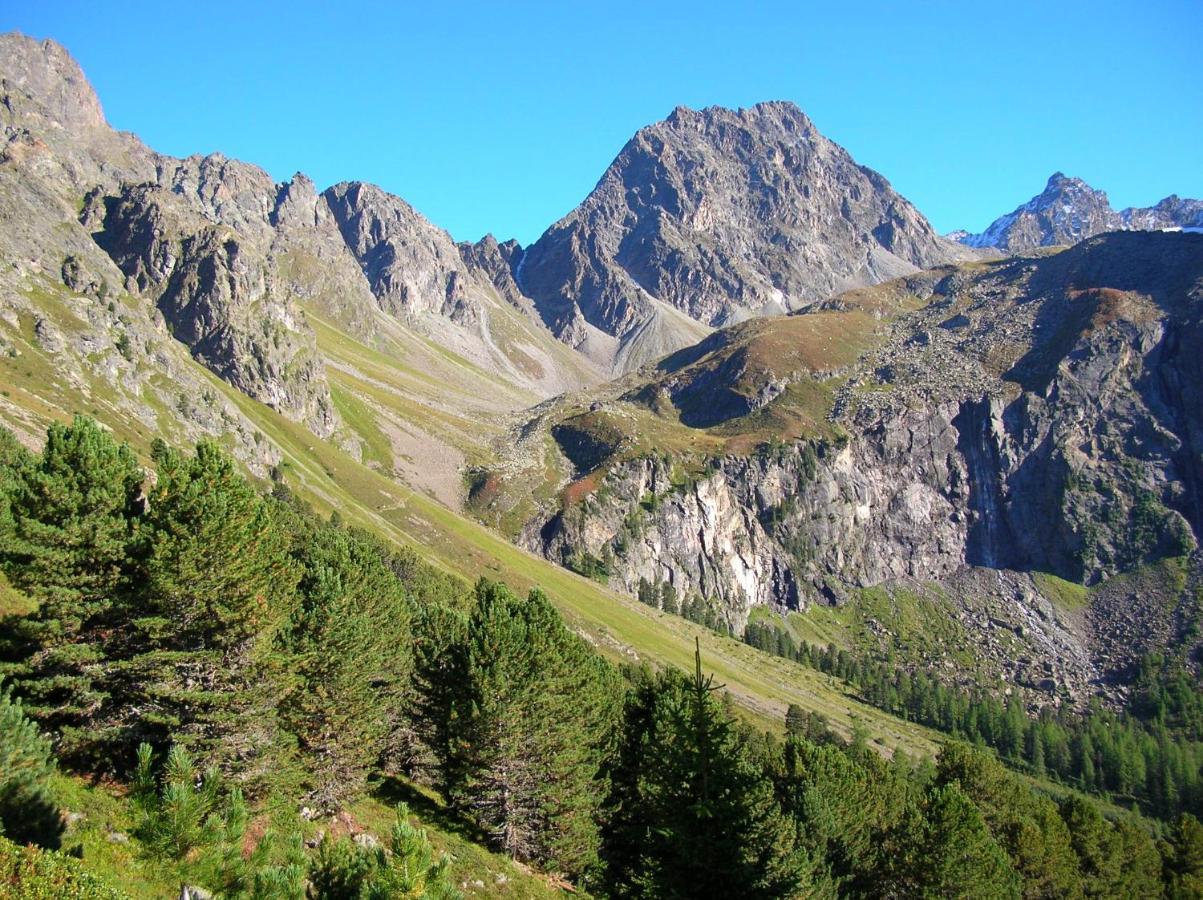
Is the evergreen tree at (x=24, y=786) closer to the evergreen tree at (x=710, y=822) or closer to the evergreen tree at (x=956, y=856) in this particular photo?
the evergreen tree at (x=710, y=822)

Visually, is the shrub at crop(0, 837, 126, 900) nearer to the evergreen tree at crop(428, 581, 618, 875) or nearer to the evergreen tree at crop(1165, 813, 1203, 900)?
the evergreen tree at crop(428, 581, 618, 875)

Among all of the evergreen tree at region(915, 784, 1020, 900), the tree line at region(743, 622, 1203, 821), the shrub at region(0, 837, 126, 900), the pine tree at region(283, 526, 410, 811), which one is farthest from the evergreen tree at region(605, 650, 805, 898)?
the tree line at region(743, 622, 1203, 821)

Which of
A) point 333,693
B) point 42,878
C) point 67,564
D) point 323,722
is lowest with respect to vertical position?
point 323,722

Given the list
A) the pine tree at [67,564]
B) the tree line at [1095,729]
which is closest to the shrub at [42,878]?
the pine tree at [67,564]

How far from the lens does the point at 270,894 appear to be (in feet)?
48.3

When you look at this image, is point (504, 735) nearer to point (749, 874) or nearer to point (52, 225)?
point (749, 874)

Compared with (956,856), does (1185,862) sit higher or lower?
higher

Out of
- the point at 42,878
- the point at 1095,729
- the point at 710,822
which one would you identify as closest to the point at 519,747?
the point at 710,822

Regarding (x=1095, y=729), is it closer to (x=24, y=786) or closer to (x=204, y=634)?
(x=204, y=634)

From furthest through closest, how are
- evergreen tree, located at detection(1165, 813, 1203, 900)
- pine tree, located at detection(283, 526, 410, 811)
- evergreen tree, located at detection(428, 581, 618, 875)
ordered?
evergreen tree, located at detection(1165, 813, 1203, 900)
evergreen tree, located at detection(428, 581, 618, 875)
pine tree, located at detection(283, 526, 410, 811)

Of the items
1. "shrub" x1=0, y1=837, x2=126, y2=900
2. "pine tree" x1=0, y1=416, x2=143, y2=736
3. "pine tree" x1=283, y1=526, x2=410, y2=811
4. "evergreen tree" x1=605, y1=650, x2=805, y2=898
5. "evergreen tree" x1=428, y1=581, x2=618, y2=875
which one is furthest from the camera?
"evergreen tree" x1=428, y1=581, x2=618, y2=875

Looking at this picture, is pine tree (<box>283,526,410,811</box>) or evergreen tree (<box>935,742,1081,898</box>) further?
evergreen tree (<box>935,742,1081,898</box>)

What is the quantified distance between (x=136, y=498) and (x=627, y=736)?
30552mm

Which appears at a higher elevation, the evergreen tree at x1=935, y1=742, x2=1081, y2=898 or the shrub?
the shrub
